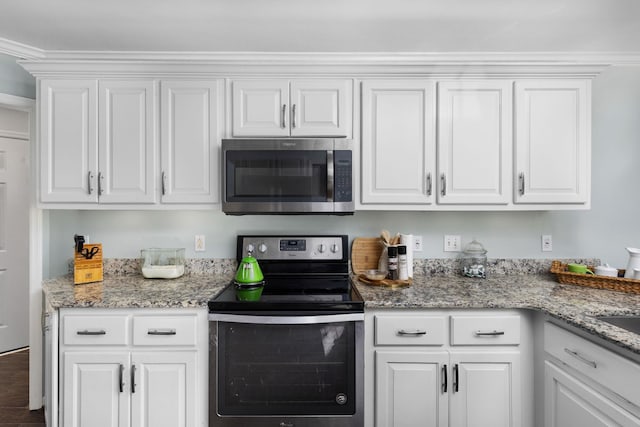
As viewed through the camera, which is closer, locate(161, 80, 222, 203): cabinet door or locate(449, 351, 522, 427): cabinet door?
locate(449, 351, 522, 427): cabinet door

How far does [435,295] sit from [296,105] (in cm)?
130

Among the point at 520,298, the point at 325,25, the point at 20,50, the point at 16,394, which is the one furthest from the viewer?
the point at 16,394

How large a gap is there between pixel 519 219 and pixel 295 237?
1.51 m

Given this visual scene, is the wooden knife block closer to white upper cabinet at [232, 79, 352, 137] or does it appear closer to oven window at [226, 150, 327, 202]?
oven window at [226, 150, 327, 202]

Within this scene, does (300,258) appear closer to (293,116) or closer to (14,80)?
(293,116)

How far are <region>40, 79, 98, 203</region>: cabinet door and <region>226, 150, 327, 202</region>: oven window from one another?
819 mm

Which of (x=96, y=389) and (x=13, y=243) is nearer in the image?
(x=96, y=389)

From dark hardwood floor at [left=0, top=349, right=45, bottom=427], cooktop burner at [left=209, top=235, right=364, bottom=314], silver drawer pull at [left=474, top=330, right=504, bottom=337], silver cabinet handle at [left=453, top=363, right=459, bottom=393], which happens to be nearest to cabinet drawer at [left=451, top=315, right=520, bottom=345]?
silver drawer pull at [left=474, top=330, right=504, bottom=337]

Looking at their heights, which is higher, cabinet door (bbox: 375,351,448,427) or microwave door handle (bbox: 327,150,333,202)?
microwave door handle (bbox: 327,150,333,202)

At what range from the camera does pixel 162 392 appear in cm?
179

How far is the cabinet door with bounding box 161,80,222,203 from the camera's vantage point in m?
2.16

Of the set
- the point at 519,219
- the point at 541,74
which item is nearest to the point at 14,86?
the point at 541,74

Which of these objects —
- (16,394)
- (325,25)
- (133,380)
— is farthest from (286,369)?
(16,394)

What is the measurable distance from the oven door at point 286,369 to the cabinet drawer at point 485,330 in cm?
48
